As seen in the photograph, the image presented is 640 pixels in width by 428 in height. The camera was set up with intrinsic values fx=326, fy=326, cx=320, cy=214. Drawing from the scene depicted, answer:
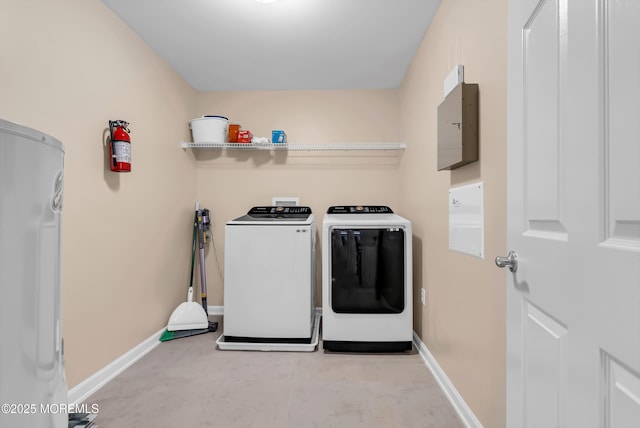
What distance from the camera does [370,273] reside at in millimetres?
2398

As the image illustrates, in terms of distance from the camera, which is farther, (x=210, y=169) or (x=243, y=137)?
(x=210, y=169)

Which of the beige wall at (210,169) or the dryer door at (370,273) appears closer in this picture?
the beige wall at (210,169)

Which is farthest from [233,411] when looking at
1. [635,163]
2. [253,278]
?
[635,163]

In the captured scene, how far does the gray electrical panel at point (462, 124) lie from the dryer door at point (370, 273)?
906 mm

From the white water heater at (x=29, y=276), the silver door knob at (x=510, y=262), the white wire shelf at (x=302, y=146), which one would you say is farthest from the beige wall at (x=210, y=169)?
the white water heater at (x=29, y=276)

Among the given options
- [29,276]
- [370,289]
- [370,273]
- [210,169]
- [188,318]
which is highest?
[210,169]

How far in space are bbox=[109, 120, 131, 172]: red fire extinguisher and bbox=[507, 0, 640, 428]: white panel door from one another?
2075 millimetres

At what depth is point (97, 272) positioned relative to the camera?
194cm

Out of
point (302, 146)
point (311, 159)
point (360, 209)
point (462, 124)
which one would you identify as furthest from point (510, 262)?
point (311, 159)

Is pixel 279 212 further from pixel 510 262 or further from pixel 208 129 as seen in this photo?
pixel 510 262

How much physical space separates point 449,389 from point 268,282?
4.61ft

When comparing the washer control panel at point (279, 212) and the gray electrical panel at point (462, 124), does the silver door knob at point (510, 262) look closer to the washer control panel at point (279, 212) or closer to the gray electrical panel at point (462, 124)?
the gray electrical panel at point (462, 124)

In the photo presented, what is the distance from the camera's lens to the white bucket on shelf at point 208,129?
10.1 feet

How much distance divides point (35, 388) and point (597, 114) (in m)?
1.29
